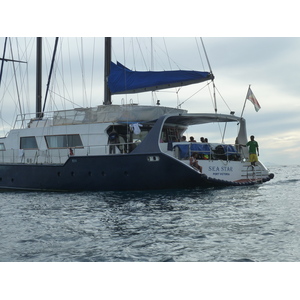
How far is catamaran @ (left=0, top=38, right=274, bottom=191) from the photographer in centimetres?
1683

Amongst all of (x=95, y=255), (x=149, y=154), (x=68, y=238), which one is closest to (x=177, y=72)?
(x=149, y=154)

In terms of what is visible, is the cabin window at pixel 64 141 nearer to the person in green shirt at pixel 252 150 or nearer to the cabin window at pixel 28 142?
the cabin window at pixel 28 142

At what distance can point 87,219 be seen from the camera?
11.1 m

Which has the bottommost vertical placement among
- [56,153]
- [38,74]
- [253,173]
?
[253,173]

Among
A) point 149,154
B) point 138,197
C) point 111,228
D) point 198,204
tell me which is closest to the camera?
point 111,228

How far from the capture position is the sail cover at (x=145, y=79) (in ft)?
59.9

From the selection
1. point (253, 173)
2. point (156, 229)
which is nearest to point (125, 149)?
point (253, 173)

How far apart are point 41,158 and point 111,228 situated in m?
11.8

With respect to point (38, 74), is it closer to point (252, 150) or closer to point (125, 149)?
point (125, 149)

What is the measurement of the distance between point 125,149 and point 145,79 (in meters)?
3.07

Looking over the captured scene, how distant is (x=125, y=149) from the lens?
18.6 meters

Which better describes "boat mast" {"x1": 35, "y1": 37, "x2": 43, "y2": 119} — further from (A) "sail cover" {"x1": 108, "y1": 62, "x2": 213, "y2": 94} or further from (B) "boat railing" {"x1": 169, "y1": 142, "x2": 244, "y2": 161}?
(B) "boat railing" {"x1": 169, "y1": 142, "x2": 244, "y2": 161}

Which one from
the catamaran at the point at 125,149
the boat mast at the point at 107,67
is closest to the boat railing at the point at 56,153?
the catamaran at the point at 125,149
